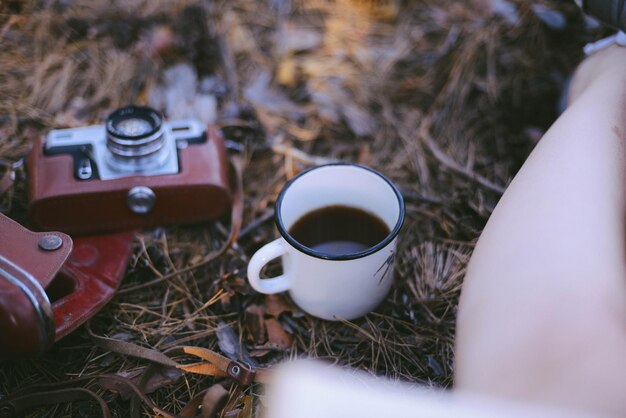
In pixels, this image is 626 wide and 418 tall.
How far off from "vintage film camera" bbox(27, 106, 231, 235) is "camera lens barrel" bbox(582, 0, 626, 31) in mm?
910

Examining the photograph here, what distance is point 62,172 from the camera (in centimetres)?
136

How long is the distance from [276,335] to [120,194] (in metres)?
0.48

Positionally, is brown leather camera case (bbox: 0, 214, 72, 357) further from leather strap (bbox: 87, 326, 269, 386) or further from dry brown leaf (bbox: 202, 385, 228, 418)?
dry brown leaf (bbox: 202, 385, 228, 418)

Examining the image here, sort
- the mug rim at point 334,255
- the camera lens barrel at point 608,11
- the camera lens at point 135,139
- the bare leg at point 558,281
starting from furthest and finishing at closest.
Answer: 1. the camera lens at point 135,139
2. the camera lens barrel at point 608,11
3. the mug rim at point 334,255
4. the bare leg at point 558,281

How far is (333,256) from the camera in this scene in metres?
1.10

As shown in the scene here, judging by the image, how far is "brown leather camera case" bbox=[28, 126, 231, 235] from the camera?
134 cm

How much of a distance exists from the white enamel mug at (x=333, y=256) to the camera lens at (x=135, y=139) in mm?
357

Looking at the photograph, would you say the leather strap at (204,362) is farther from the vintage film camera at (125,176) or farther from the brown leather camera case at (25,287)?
the vintage film camera at (125,176)

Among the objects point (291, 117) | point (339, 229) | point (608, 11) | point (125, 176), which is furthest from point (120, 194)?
point (608, 11)

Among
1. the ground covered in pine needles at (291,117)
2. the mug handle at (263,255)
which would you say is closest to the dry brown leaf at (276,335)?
the ground covered in pine needles at (291,117)

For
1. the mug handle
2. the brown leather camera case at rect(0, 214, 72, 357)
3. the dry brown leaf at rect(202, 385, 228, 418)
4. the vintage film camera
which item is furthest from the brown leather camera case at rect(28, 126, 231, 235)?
the dry brown leaf at rect(202, 385, 228, 418)

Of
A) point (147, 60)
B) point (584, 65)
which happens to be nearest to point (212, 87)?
point (147, 60)

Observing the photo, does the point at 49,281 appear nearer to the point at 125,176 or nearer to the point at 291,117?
the point at 125,176

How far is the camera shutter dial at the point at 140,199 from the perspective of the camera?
137 cm
